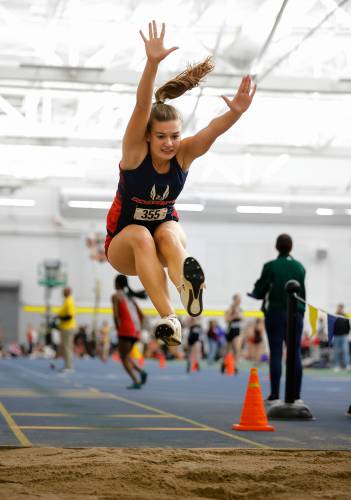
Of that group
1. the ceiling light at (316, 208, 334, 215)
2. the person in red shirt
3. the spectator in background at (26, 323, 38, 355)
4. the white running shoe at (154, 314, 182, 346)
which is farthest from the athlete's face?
the ceiling light at (316, 208, 334, 215)

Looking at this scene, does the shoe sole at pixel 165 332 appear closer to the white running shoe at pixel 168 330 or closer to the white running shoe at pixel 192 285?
the white running shoe at pixel 168 330

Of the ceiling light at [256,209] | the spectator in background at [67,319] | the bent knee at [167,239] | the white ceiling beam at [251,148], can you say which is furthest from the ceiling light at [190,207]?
the bent knee at [167,239]

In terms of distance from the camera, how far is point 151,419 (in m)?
8.91

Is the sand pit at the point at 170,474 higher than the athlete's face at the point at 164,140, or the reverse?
the athlete's face at the point at 164,140

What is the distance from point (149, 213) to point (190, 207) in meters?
34.2

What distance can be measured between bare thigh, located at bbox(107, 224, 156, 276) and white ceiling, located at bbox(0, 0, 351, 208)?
10.1 meters

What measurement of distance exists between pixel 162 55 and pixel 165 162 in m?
0.73

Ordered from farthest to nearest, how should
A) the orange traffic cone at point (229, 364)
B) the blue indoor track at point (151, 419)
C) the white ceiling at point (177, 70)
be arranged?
the orange traffic cone at point (229, 364)
the white ceiling at point (177, 70)
the blue indoor track at point (151, 419)

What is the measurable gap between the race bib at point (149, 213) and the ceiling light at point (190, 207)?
109ft

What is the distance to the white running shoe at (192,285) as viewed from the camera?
213 inches

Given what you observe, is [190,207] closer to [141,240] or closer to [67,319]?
[67,319]

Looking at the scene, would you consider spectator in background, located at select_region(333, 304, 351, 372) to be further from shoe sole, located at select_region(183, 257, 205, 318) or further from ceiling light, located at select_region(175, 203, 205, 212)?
shoe sole, located at select_region(183, 257, 205, 318)

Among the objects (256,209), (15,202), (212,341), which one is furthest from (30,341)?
(256,209)

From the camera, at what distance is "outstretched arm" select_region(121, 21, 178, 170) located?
5332mm
